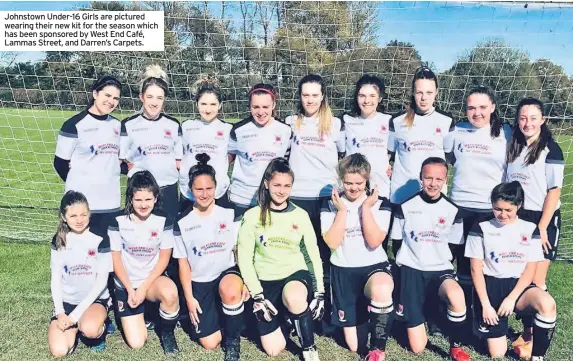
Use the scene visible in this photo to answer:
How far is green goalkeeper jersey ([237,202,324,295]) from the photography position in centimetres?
296

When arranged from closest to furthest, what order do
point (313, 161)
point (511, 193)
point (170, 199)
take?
point (511, 193)
point (313, 161)
point (170, 199)

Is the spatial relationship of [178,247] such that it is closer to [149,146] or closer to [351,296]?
[149,146]

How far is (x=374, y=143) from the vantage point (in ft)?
11.2

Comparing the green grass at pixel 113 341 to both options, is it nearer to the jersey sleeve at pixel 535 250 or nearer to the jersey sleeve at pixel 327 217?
the jersey sleeve at pixel 535 250

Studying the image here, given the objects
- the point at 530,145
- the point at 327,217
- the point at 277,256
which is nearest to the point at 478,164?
the point at 530,145

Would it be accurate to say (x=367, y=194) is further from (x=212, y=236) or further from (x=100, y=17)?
(x=100, y=17)

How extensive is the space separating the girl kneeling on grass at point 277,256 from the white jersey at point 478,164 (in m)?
1.03

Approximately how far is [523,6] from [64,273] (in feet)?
13.0

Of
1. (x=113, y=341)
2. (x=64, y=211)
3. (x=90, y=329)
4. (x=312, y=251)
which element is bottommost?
(x=113, y=341)

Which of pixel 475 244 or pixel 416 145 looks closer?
pixel 475 244

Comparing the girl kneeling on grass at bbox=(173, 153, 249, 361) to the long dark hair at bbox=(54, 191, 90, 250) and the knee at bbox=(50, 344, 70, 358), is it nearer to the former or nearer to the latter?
the long dark hair at bbox=(54, 191, 90, 250)

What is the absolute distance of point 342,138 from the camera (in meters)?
3.42

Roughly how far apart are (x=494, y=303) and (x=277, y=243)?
1240mm

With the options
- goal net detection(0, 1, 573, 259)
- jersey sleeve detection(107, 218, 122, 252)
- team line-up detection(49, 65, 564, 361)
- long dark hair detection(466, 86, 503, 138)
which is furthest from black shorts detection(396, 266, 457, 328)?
goal net detection(0, 1, 573, 259)
